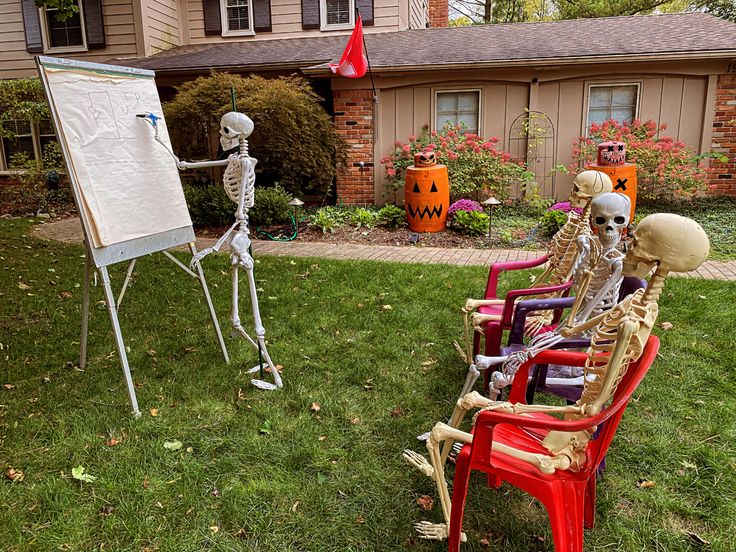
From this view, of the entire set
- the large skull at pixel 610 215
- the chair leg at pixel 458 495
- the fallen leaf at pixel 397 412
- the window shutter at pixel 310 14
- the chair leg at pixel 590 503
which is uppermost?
the window shutter at pixel 310 14

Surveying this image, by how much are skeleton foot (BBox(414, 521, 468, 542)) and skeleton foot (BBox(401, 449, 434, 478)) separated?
0.63 ft

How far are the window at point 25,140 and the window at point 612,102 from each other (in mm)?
11202

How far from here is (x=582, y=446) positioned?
186 cm

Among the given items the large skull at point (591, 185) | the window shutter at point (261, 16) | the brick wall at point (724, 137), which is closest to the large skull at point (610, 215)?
the large skull at point (591, 185)

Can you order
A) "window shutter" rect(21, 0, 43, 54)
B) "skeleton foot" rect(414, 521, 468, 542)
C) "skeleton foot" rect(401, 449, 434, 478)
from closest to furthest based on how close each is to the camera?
"skeleton foot" rect(414, 521, 468, 542)
"skeleton foot" rect(401, 449, 434, 478)
"window shutter" rect(21, 0, 43, 54)

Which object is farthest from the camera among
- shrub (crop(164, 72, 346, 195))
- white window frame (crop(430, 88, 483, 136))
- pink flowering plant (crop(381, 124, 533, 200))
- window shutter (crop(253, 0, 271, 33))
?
window shutter (crop(253, 0, 271, 33))

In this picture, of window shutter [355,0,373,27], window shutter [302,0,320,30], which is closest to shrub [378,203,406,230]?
window shutter [355,0,373,27]

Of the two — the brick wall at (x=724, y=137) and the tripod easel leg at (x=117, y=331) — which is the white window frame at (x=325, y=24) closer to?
the brick wall at (x=724, y=137)

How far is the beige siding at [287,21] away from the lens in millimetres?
12141

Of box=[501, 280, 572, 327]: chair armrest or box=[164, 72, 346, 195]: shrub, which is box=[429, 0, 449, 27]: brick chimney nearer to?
box=[164, 72, 346, 195]: shrub

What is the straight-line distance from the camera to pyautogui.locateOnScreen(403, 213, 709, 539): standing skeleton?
5.22 ft

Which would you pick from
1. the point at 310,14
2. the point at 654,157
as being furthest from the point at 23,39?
the point at 654,157

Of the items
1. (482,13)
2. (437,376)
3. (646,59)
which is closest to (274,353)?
(437,376)

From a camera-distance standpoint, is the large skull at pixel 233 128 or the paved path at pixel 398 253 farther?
the paved path at pixel 398 253
